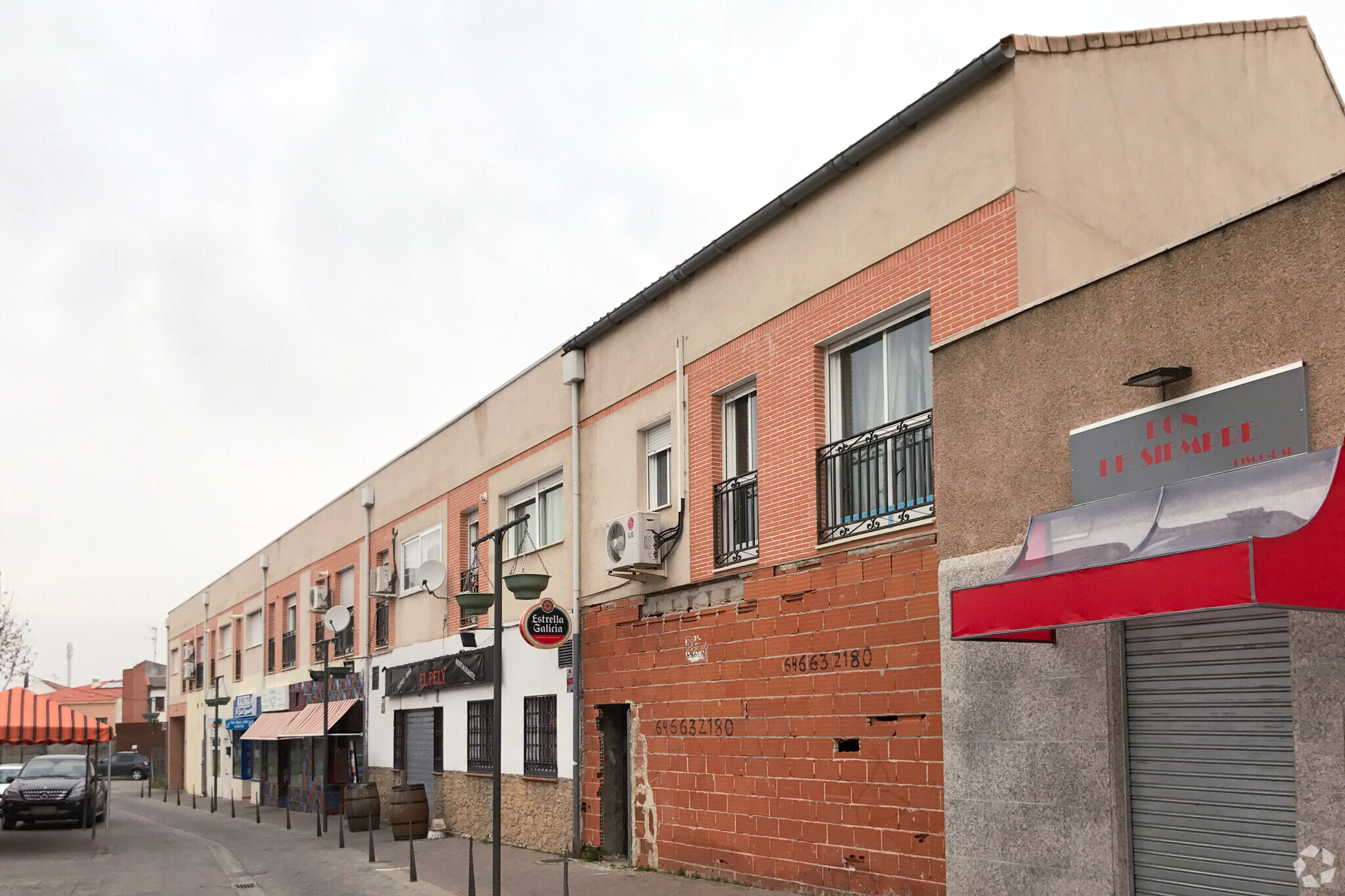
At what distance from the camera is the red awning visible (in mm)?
6184

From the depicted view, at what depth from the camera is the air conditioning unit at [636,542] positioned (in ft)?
48.8

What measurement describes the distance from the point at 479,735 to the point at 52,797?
31.4 feet

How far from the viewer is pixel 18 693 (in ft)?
71.4

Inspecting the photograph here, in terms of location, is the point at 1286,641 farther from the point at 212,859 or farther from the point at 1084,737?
the point at 212,859

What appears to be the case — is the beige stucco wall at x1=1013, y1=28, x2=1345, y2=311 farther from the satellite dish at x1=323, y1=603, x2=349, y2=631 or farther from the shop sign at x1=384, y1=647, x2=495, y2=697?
the satellite dish at x1=323, y1=603, x2=349, y2=631

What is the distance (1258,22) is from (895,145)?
441 cm

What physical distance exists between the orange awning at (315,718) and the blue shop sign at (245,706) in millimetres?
6888

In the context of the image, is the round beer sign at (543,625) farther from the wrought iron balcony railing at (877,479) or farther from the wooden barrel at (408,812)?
the wooden barrel at (408,812)

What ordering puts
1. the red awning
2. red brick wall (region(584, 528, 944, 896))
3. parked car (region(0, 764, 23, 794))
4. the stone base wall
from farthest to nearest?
parked car (region(0, 764, 23, 794))
the stone base wall
red brick wall (region(584, 528, 944, 896))
the red awning

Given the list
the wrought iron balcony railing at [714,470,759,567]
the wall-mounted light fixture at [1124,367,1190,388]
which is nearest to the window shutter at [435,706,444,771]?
the wrought iron balcony railing at [714,470,759,567]

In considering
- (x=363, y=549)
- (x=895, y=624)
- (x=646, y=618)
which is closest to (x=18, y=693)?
(x=363, y=549)

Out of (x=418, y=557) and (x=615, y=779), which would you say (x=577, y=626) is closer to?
(x=615, y=779)

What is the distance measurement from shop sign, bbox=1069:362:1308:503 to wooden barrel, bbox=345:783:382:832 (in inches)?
676

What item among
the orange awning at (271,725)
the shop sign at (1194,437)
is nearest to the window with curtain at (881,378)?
the shop sign at (1194,437)
